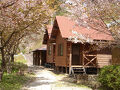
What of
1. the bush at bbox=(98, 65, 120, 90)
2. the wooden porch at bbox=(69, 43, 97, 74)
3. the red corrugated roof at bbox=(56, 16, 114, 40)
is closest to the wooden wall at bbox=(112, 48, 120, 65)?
the red corrugated roof at bbox=(56, 16, 114, 40)

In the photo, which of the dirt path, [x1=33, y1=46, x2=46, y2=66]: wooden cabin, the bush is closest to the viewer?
the bush

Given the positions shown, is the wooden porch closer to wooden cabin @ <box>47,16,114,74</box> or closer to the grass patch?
wooden cabin @ <box>47,16,114,74</box>

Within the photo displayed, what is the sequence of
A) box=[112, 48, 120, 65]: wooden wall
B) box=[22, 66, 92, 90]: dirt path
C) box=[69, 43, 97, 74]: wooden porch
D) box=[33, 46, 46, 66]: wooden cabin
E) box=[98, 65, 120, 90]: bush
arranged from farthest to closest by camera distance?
box=[33, 46, 46, 66]: wooden cabin < box=[112, 48, 120, 65]: wooden wall < box=[69, 43, 97, 74]: wooden porch < box=[22, 66, 92, 90]: dirt path < box=[98, 65, 120, 90]: bush

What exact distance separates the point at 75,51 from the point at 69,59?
242cm

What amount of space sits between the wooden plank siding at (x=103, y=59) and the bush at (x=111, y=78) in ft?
27.6

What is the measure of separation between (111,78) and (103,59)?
983 centimetres

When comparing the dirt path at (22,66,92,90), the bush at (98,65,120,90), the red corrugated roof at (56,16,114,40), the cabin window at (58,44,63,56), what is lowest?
the dirt path at (22,66,92,90)

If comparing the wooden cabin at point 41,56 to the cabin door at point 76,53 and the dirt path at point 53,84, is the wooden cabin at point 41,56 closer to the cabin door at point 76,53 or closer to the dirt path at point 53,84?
the cabin door at point 76,53

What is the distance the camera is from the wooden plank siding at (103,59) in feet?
64.5

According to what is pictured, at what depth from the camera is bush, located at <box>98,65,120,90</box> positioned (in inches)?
389

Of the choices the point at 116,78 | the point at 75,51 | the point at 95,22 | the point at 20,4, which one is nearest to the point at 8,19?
the point at 20,4

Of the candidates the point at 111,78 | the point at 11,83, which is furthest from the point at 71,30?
the point at 111,78

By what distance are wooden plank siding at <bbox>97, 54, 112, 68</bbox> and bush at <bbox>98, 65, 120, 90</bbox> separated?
8.41m

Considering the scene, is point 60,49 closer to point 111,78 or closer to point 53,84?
point 53,84
